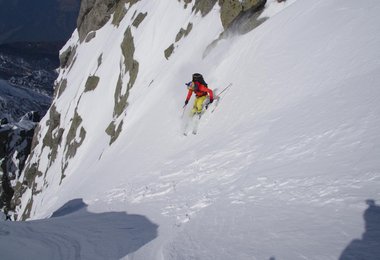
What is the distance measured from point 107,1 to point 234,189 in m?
49.4

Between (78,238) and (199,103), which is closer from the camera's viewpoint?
(78,238)

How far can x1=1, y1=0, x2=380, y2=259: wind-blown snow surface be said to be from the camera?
555cm

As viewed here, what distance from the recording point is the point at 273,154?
8156mm

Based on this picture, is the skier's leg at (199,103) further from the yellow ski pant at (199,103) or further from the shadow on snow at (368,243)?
the shadow on snow at (368,243)

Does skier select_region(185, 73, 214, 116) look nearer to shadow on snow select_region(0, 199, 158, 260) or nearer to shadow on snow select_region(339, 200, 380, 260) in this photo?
shadow on snow select_region(0, 199, 158, 260)

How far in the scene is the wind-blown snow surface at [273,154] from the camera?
18.2ft

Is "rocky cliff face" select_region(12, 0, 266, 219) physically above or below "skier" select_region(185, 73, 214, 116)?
above

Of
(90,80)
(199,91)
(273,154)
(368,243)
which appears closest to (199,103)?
(199,91)

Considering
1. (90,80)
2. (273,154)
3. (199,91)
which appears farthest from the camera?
(90,80)

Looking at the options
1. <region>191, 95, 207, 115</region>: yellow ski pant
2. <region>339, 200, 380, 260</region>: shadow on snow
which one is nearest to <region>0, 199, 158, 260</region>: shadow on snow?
<region>339, 200, 380, 260</region>: shadow on snow

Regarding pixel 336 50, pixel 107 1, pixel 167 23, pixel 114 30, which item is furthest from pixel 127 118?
pixel 107 1

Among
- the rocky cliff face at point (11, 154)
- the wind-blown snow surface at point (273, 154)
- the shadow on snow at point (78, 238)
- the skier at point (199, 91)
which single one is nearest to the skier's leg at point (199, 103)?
the skier at point (199, 91)

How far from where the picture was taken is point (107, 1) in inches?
2014

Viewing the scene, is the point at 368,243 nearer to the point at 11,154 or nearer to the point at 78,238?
the point at 78,238
